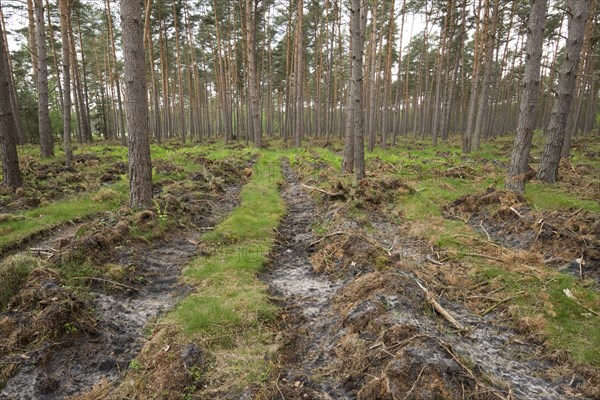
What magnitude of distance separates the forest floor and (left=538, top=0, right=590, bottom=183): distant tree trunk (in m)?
1.31

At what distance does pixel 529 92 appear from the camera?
8.88 m

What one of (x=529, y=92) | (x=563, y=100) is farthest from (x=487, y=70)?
(x=529, y=92)

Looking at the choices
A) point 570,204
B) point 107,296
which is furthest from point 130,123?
point 570,204

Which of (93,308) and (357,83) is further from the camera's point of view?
(357,83)

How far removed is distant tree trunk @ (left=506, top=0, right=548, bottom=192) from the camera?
8.64 metres

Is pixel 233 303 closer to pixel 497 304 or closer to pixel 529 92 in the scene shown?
pixel 497 304

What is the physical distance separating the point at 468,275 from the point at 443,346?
8.16 ft

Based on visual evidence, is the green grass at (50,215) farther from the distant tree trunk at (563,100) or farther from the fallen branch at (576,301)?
the distant tree trunk at (563,100)

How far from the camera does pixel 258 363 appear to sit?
359 centimetres

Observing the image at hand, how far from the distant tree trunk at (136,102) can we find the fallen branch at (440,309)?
6.65m

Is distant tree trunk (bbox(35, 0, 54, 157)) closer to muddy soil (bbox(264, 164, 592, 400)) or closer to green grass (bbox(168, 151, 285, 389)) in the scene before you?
green grass (bbox(168, 151, 285, 389))

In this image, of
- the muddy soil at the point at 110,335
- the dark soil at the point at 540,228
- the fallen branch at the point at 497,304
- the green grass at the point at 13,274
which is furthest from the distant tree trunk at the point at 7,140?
the dark soil at the point at 540,228

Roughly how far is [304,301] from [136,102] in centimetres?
610

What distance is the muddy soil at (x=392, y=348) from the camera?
2.99 metres
